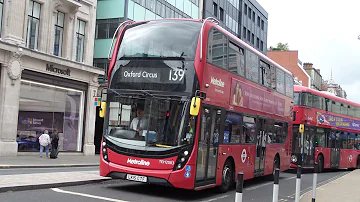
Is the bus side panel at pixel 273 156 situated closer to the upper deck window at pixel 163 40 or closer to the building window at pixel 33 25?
the upper deck window at pixel 163 40

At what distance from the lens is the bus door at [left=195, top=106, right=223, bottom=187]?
1029 centimetres

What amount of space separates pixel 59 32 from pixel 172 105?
17884 millimetres

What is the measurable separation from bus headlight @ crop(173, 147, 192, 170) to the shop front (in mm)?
14513

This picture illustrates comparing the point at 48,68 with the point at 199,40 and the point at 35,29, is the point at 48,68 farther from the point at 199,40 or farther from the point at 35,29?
the point at 199,40

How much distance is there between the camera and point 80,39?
27594 millimetres

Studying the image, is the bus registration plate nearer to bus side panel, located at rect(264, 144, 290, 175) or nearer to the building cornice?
bus side panel, located at rect(264, 144, 290, 175)

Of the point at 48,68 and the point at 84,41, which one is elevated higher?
the point at 84,41

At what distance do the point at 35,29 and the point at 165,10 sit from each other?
13.1m

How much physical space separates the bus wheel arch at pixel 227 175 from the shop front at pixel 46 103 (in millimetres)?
13722

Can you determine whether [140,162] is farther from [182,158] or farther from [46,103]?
[46,103]

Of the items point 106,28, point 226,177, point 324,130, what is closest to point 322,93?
point 324,130

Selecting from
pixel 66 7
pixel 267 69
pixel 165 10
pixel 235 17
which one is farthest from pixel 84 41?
pixel 235 17

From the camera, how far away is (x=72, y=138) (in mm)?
27266

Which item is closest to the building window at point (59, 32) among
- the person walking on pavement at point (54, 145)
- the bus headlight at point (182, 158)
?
the person walking on pavement at point (54, 145)
